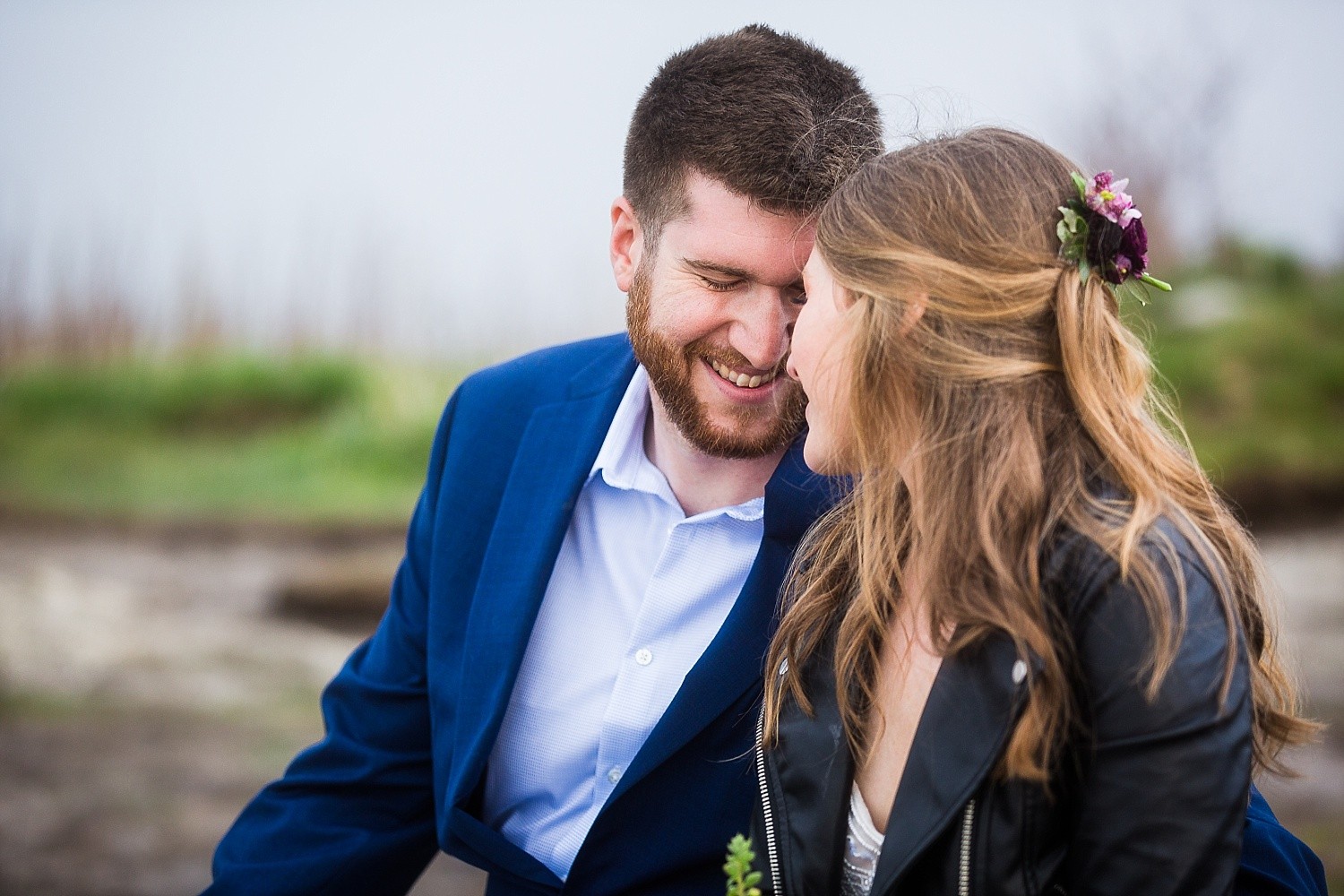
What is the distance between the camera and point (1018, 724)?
1250mm

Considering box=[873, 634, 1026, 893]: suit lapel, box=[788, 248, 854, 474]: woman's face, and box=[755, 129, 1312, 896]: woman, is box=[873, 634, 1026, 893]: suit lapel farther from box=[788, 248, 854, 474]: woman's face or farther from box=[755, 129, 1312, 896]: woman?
box=[788, 248, 854, 474]: woman's face

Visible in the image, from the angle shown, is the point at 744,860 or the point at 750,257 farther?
the point at 750,257

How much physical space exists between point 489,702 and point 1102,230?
1.15 m

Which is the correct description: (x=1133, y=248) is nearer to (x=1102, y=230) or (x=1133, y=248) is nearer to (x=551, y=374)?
(x=1102, y=230)

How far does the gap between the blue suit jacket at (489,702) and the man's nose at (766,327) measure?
166 mm

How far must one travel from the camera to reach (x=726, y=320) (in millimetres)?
1873

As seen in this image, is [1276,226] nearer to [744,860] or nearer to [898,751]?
[898,751]

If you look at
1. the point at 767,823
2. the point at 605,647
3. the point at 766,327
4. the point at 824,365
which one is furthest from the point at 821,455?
the point at 605,647

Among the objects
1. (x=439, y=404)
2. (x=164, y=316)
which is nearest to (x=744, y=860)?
(x=439, y=404)

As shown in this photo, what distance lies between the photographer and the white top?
4.66 ft

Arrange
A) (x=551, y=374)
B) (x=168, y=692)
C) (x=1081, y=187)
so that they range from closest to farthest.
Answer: (x=1081, y=187) < (x=551, y=374) < (x=168, y=692)

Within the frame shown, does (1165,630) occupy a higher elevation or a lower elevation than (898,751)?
higher

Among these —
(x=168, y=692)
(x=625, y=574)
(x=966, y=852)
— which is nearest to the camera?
(x=966, y=852)

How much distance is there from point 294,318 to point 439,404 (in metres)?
0.87
